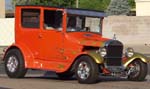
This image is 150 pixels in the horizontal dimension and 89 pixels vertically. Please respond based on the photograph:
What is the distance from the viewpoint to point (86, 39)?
16.1m

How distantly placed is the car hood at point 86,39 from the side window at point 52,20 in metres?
0.49

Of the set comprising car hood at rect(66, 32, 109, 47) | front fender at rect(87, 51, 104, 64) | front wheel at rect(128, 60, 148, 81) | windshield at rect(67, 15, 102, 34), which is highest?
windshield at rect(67, 15, 102, 34)

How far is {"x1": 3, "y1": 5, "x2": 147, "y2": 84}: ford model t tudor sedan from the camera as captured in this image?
15.4m

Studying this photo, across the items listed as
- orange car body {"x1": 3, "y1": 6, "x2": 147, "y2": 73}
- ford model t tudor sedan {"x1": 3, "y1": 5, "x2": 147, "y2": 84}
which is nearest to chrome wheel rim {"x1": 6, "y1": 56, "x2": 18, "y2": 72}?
ford model t tudor sedan {"x1": 3, "y1": 5, "x2": 147, "y2": 84}

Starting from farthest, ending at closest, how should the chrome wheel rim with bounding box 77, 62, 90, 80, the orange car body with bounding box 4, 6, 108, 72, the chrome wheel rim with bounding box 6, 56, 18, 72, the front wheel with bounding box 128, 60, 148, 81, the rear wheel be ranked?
the chrome wheel rim with bounding box 6, 56, 18, 72
the rear wheel
the front wheel with bounding box 128, 60, 148, 81
the orange car body with bounding box 4, 6, 108, 72
the chrome wheel rim with bounding box 77, 62, 90, 80

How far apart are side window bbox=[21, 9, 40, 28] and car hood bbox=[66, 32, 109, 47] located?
51.9 inches

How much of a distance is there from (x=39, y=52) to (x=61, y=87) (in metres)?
2.92

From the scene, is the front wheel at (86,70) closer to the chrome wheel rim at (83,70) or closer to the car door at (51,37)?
the chrome wheel rim at (83,70)

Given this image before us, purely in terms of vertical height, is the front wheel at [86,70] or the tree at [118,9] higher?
the tree at [118,9]

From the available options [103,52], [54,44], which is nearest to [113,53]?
[103,52]

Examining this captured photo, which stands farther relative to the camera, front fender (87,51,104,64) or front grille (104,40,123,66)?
front grille (104,40,123,66)

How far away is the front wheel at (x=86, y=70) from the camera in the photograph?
15.0 m

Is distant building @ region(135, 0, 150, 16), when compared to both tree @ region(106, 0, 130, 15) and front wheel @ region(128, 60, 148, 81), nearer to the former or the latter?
tree @ region(106, 0, 130, 15)

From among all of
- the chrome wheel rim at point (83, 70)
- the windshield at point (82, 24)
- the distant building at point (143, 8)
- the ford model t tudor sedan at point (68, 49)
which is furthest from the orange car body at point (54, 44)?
the distant building at point (143, 8)
